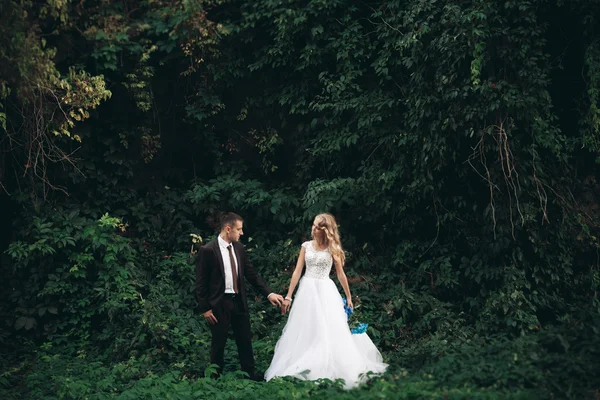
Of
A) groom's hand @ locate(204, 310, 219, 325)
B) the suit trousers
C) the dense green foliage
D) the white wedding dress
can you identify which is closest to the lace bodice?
the white wedding dress

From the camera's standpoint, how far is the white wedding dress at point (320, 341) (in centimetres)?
731

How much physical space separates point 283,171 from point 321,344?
5415 mm

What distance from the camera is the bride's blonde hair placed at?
7812 millimetres

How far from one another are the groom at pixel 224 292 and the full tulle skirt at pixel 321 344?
1.12ft

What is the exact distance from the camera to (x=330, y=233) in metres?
7.86

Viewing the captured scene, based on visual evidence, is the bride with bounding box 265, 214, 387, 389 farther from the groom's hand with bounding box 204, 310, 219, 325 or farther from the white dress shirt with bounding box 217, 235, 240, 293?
the groom's hand with bounding box 204, 310, 219, 325

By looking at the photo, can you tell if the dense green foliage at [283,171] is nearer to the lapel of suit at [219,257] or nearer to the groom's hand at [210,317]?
the groom's hand at [210,317]

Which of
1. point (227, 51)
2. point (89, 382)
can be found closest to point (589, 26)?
point (227, 51)

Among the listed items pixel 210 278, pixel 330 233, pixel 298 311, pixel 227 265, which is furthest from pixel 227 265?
pixel 330 233

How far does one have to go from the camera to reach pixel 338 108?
10695 millimetres

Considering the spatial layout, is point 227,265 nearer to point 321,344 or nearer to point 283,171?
point 321,344

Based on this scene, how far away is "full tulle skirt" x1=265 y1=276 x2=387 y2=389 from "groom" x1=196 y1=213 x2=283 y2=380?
343 millimetres

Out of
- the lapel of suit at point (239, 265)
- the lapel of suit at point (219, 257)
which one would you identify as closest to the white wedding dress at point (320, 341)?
the lapel of suit at point (239, 265)

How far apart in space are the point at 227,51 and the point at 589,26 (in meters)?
6.07
